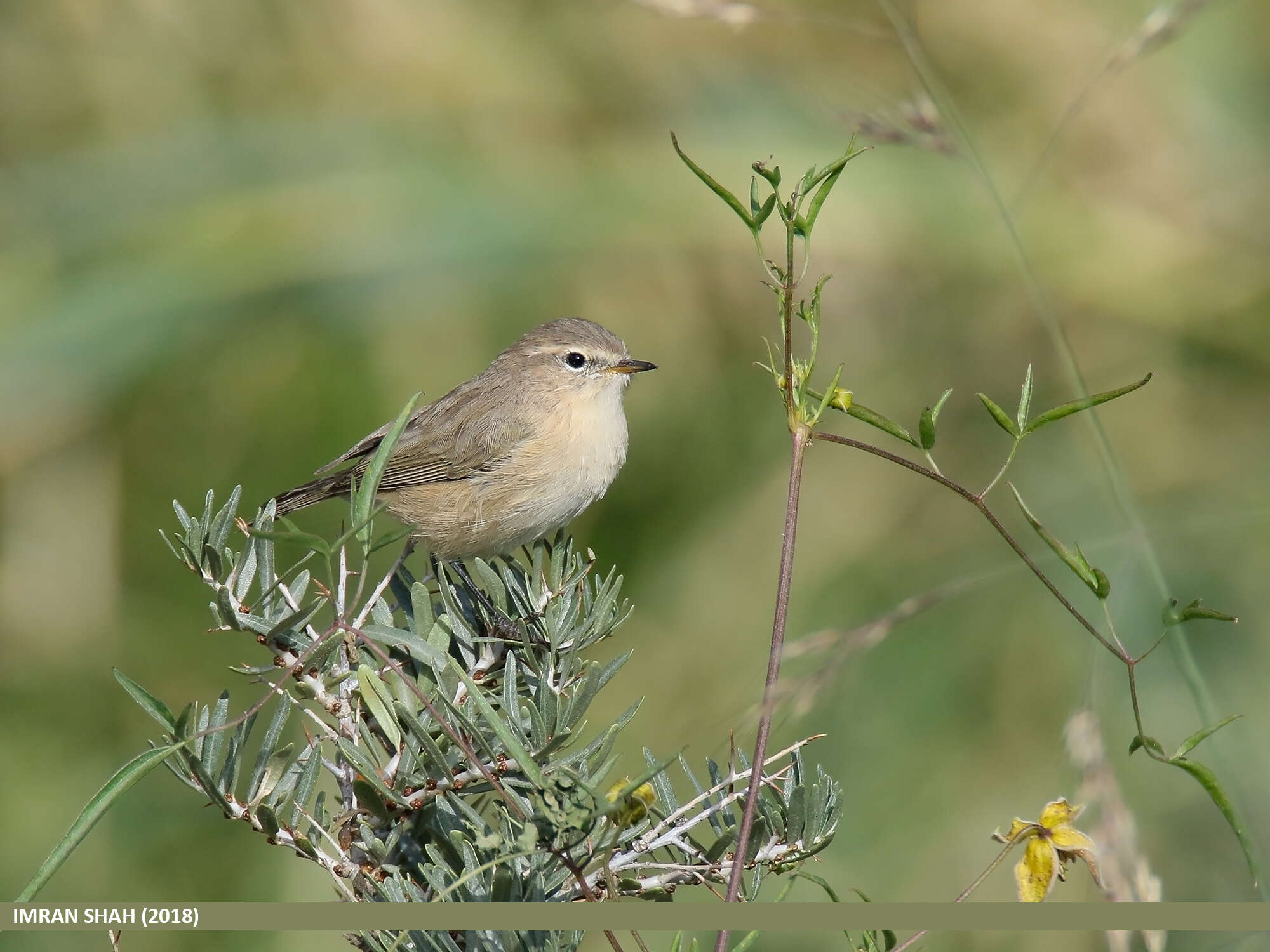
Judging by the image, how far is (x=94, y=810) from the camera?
109cm

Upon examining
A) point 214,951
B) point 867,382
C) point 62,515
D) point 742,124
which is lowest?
point 214,951

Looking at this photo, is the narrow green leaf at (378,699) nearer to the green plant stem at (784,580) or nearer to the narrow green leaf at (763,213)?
the green plant stem at (784,580)

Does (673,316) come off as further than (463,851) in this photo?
Yes

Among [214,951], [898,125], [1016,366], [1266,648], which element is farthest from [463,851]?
[1016,366]

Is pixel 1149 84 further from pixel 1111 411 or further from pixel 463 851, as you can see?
pixel 463 851

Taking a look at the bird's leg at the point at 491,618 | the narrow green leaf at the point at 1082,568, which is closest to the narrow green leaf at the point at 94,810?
the bird's leg at the point at 491,618

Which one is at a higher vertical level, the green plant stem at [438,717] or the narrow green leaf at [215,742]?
the green plant stem at [438,717]

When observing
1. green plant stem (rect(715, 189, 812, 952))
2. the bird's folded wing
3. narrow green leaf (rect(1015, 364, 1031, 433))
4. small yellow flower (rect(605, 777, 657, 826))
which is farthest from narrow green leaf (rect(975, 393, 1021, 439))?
the bird's folded wing

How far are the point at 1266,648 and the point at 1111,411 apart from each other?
1000 mm

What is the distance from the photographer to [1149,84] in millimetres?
4203

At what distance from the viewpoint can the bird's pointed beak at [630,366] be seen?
3.77 m

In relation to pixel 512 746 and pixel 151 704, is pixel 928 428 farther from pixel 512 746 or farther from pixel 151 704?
pixel 151 704

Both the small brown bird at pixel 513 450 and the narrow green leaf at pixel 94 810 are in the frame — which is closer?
the narrow green leaf at pixel 94 810

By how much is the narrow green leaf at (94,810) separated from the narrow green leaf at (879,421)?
0.83m
